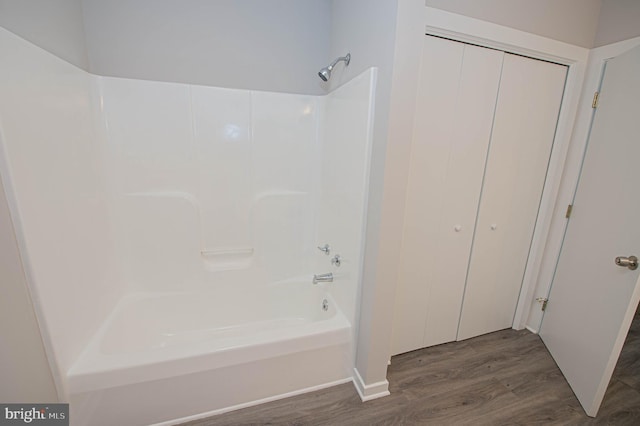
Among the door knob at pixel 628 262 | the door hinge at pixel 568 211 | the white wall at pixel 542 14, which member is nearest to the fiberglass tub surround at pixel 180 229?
the white wall at pixel 542 14

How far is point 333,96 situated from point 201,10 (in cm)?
97

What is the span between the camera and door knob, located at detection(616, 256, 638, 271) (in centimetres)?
122

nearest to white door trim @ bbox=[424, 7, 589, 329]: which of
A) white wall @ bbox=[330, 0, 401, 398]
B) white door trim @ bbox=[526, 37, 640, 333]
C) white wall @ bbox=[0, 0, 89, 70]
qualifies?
white door trim @ bbox=[526, 37, 640, 333]

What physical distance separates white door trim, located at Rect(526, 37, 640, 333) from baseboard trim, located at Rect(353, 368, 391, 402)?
1420 millimetres

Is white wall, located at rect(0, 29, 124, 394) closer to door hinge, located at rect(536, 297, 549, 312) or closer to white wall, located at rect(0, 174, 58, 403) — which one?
white wall, located at rect(0, 174, 58, 403)

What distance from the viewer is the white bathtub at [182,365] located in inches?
45.2

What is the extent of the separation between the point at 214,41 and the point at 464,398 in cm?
266

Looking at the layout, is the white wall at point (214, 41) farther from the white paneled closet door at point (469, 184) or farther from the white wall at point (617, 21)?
the white wall at point (617, 21)

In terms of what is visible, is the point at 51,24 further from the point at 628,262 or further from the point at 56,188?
the point at 628,262

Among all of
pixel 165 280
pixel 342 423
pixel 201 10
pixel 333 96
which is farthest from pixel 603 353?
pixel 201 10

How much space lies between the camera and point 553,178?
1.77m

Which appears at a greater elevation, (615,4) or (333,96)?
(615,4)

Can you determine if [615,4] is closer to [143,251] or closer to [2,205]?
[2,205]

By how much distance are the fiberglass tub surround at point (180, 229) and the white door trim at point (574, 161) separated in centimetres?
153
